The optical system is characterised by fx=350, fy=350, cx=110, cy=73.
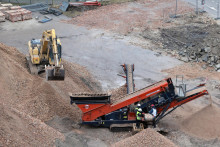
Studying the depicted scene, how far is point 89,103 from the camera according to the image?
13.2 meters

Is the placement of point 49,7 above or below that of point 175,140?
above

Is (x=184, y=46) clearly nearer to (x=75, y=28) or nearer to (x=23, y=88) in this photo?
(x=75, y=28)

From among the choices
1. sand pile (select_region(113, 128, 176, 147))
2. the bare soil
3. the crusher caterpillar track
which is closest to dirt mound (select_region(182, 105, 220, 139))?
the crusher caterpillar track

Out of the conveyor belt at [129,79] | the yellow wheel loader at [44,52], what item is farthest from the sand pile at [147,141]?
the yellow wheel loader at [44,52]

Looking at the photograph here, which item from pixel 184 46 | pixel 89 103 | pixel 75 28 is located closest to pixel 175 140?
pixel 89 103

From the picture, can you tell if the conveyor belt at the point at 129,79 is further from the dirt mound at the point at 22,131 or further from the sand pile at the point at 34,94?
the dirt mound at the point at 22,131

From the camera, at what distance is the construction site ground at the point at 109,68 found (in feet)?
41.7

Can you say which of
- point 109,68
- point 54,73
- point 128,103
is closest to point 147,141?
point 128,103

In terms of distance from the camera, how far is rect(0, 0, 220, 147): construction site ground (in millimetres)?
12701

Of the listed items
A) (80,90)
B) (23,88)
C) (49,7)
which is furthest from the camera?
(49,7)

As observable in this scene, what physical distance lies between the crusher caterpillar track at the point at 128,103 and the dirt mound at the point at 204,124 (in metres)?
1.21

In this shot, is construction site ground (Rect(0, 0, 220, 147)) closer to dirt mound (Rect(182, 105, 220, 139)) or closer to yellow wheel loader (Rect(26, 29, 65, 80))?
dirt mound (Rect(182, 105, 220, 139))

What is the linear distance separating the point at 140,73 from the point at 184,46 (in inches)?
209

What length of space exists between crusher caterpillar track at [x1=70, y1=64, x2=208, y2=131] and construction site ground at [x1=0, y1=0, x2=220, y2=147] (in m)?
0.51
